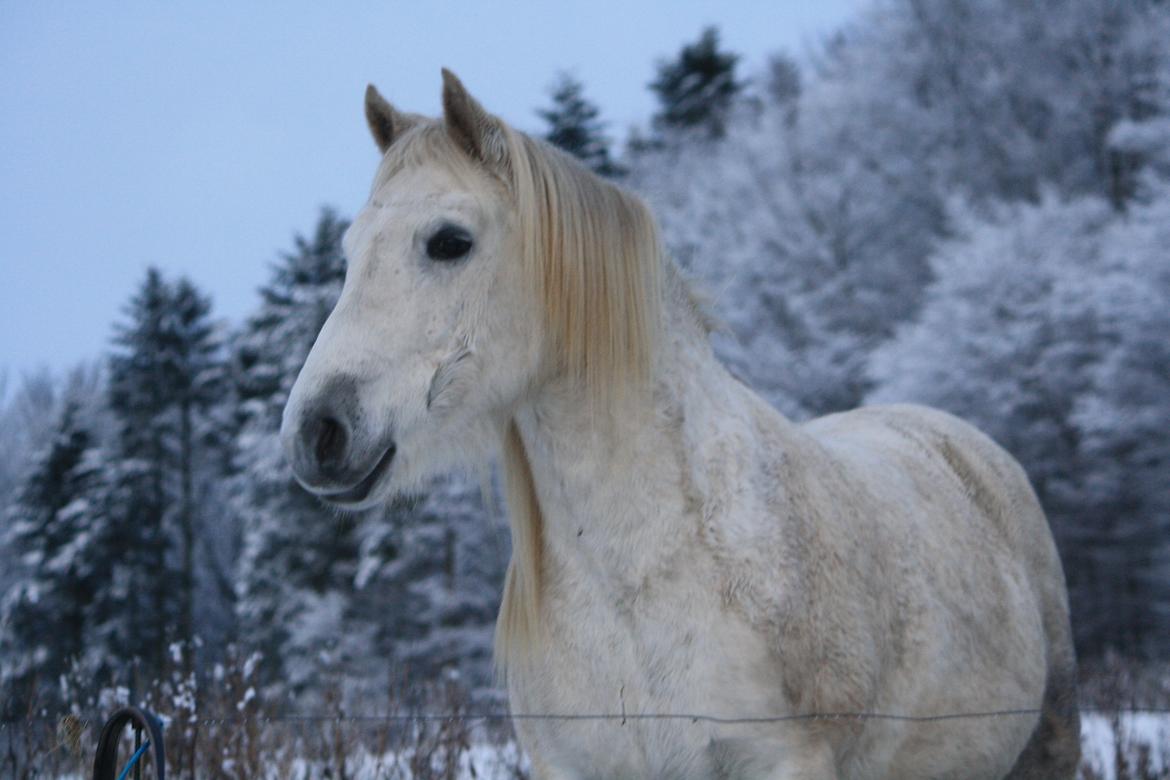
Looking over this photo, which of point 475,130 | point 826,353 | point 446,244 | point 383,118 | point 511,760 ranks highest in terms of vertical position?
point 826,353

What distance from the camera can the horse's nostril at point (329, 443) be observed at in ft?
7.21

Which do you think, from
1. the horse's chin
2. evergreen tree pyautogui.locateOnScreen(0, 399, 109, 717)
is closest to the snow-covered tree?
the horse's chin

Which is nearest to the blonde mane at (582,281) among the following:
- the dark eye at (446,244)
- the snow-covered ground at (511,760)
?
the dark eye at (446,244)

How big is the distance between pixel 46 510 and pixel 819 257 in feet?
61.5

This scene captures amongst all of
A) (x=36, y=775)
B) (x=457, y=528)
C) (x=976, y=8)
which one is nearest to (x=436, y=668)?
(x=457, y=528)

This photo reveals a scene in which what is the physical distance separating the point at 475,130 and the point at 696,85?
33.3 metres

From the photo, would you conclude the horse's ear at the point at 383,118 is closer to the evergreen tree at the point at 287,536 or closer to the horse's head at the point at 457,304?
the horse's head at the point at 457,304

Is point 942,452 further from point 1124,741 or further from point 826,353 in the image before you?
point 826,353

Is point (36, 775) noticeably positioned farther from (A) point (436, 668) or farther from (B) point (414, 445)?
(A) point (436, 668)

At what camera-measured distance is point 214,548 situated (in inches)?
1158

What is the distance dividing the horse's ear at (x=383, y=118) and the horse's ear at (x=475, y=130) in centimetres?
28

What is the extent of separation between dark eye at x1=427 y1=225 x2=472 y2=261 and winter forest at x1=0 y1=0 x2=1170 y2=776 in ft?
37.6

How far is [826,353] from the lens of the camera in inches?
814

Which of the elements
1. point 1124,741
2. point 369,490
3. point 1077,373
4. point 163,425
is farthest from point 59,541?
point 369,490
